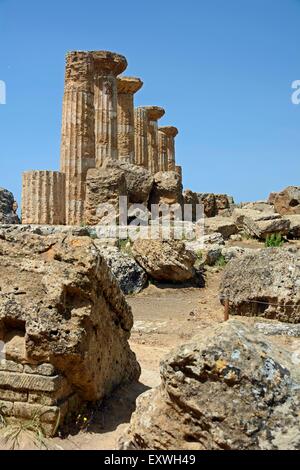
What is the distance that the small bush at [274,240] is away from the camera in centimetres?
1456

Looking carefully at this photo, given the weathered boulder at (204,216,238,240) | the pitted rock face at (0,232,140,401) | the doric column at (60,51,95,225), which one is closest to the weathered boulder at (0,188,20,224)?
the doric column at (60,51,95,225)

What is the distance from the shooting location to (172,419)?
2.87 meters

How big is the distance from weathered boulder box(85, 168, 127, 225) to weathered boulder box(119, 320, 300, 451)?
11595mm

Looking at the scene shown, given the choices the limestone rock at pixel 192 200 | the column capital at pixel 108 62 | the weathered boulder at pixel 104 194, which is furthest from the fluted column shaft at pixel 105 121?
the weathered boulder at pixel 104 194

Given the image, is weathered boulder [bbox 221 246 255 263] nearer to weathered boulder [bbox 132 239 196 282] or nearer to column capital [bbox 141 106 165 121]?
weathered boulder [bbox 132 239 196 282]

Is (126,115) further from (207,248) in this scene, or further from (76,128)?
(207,248)

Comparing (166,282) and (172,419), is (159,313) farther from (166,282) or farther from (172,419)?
(172,419)

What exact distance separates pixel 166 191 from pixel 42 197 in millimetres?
4294

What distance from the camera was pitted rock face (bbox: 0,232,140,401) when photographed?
12.2 feet

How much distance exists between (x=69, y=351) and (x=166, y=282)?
7539 millimetres

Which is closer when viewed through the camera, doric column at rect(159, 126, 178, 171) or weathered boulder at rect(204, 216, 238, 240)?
weathered boulder at rect(204, 216, 238, 240)

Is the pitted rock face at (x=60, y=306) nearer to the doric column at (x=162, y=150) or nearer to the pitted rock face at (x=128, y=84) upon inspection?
the pitted rock face at (x=128, y=84)

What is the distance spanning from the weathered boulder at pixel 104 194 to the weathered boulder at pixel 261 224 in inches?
167
